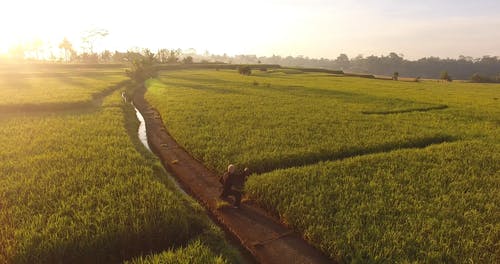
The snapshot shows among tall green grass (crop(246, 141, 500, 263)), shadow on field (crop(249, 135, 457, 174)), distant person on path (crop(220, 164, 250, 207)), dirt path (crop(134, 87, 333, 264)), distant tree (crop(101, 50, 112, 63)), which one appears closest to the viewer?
tall green grass (crop(246, 141, 500, 263))

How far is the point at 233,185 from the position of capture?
9164 mm

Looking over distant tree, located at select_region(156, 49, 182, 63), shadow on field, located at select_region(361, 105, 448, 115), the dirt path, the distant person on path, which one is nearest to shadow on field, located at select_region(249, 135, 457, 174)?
the dirt path

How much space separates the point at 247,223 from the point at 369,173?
4506 millimetres

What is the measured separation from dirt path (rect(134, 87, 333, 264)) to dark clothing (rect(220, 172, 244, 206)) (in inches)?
12.8

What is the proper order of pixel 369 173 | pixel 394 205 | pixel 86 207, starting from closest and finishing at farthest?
pixel 86 207, pixel 394 205, pixel 369 173

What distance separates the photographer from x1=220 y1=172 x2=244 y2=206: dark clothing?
29.5 feet

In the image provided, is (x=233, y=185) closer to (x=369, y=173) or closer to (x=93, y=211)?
(x=93, y=211)

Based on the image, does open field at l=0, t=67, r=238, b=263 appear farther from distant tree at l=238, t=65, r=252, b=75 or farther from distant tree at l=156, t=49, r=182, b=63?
distant tree at l=156, t=49, r=182, b=63

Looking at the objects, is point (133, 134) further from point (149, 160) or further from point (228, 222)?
point (228, 222)

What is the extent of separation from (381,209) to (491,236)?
85.6 inches

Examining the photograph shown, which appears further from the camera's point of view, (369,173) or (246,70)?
(246,70)

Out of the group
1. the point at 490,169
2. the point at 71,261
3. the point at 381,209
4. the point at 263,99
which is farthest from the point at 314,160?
the point at 263,99

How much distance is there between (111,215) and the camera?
282 inches

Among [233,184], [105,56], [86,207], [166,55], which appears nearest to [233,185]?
[233,184]
